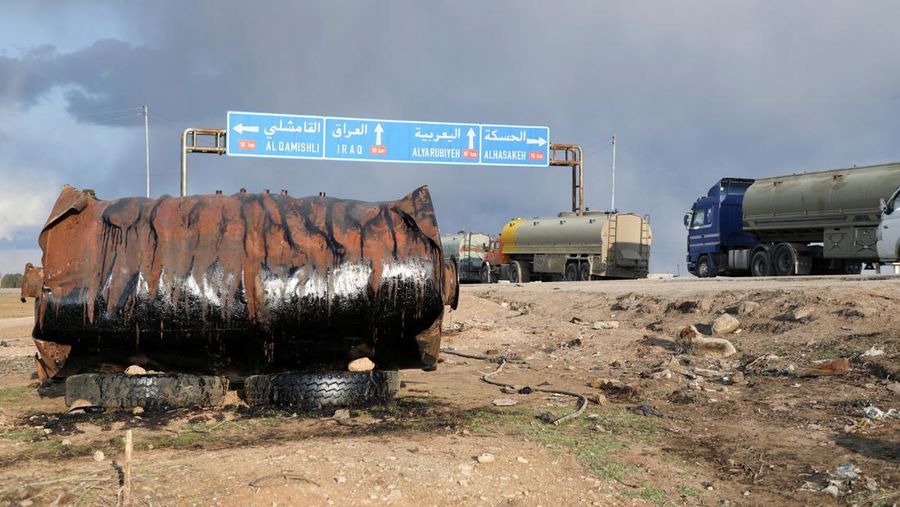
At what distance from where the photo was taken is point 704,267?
26703 millimetres

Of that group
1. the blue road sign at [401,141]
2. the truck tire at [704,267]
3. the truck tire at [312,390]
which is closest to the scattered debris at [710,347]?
the truck tire at [312,390]

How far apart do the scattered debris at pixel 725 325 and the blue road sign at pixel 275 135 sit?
2077 centimetres

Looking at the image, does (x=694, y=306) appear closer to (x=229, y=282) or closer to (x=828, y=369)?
(x=828, y=369)

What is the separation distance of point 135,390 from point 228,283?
1216 millimetres

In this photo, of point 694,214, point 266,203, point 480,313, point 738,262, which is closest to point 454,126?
point 694,214

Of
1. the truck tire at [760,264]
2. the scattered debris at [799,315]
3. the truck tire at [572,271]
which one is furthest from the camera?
the truck tire at [572,271]

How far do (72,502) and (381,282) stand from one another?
2956 millimetres

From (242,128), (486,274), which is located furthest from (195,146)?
(486,274)

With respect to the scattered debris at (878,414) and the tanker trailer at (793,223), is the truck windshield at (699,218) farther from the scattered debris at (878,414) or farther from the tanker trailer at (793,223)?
the scattered debris at (878,414)

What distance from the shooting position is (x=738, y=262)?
24516 millimetres

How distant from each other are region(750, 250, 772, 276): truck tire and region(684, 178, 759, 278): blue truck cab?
1014 millimetres

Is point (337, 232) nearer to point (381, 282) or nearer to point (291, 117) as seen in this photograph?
point (381, 282)

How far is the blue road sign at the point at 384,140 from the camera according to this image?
28.6m

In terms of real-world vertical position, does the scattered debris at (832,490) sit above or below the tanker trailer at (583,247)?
below
